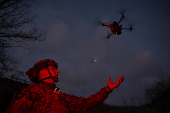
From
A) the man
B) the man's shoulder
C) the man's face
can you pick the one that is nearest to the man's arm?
the man

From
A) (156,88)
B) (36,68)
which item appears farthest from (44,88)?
(156,88)

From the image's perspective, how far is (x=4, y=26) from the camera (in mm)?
5043

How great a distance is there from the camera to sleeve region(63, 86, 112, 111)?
2.44 m

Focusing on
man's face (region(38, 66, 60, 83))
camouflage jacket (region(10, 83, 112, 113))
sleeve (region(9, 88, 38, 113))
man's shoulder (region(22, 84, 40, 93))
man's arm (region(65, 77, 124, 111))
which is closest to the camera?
sleeve (region(9, 88, 38, 113))

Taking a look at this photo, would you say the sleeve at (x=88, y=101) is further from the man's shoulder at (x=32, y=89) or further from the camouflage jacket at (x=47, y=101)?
the man's shoulder at (x=32, y=89)

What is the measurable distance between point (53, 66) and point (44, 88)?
0.70 meters

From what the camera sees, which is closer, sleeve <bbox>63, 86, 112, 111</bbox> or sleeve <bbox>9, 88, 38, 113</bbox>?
sleeve <bbox>9, 88, 38, 113</bbox>

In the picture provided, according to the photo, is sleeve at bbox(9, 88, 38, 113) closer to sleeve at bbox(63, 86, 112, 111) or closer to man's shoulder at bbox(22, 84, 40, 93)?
man's shoulder at bbox(22, 84, 40, 93)

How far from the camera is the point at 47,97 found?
2.31 meters

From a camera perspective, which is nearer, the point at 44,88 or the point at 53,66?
the point at 44,88

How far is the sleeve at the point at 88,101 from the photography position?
2.44 meters

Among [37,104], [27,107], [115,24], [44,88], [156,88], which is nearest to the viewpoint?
[27,107]

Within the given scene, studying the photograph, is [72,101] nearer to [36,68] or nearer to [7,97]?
[36,68]

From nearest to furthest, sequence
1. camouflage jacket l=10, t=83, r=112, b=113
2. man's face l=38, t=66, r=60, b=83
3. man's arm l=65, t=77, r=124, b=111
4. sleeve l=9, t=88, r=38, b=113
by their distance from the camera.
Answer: sleeve l=9, t=88, r=38, b=113 → camouflage jacket l=10, t=83, r=112, b=113 → man's arm l=65, t=77, r=124, b=111 → man's face l=38, t=66, r=60, b=83
